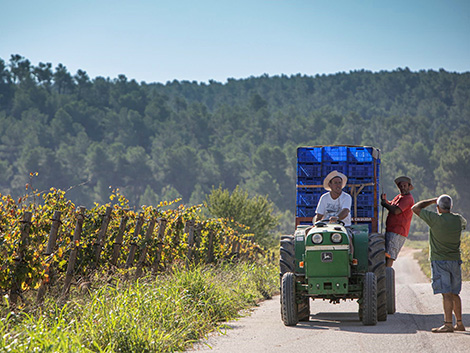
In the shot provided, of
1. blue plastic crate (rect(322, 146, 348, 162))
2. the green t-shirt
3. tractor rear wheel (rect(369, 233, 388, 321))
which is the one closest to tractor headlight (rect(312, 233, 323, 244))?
tractor rear wheel (rect(369, 233, 388, 321))

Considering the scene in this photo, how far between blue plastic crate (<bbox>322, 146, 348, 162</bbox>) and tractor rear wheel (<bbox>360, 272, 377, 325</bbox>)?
431 centimetres

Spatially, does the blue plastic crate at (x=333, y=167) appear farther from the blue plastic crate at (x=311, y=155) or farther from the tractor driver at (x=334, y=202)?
the tractor driver at (x=334, y=202)

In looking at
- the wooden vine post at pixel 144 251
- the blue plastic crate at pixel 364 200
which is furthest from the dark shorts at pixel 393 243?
the wooden vine post at pixel 144 251

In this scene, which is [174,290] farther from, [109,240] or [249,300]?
[249,300]

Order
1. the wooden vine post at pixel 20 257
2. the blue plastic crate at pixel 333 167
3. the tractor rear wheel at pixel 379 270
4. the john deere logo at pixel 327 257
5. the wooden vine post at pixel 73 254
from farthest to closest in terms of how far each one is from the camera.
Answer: the blue plastic crate at pixel 333 167
the tractor rear wheel at pixel 379 270
the john deere logo at pixel 327 257
the wooden vine post at pixel 73 254
the wooden vine post at pixel 20 257

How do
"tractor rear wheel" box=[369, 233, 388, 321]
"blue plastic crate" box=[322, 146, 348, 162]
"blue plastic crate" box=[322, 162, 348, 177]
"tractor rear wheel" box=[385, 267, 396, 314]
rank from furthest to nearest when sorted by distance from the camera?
"blue plastic crate" box=[322, 146, 348, 162] < "blue plastic crate" box=[322, 162, 348, 177] < "tractor rear wheel" box=[385, 267, 396, 314] < "tractor rear wheel" box=[369, 233, 388, 321]

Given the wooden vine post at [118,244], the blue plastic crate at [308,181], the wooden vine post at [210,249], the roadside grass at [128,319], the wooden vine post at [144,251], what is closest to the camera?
the roadside grass at [128,319]

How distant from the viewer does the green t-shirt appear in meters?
9.75

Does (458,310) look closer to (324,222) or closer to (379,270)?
(379,270)

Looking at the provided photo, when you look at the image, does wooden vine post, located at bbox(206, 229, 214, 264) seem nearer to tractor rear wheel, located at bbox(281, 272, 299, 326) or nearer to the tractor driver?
the tractor driver

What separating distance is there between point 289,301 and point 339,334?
1197 mm

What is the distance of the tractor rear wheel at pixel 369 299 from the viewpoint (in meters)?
10.5

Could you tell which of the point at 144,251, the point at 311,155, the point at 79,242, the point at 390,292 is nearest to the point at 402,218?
the point at 390,292

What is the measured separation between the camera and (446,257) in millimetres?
9836
